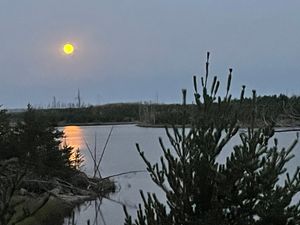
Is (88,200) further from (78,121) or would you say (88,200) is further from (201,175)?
(78,121)

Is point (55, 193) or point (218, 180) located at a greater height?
point (218, 180)

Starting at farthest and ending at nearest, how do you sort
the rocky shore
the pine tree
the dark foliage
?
the dark foliage → the rocky shore → the pine tree

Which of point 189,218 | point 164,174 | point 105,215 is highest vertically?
point 164,174

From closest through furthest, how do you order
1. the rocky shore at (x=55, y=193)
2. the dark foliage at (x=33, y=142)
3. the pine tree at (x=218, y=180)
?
the pine tree at (x=218, y=180) → the rocky shore at (x=55, y=193) → the dark foliage at (x=33, y=142)

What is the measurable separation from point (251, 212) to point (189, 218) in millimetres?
495

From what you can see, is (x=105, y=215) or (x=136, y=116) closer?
(x=105, y=215)

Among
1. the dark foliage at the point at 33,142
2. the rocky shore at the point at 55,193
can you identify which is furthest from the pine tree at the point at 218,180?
the dark foliage at the point at 33,142

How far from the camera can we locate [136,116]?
298 ft

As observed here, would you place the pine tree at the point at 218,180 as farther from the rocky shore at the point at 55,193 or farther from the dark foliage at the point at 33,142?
the dark foliage at the point at 33,142

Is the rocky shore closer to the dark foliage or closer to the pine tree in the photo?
the dark foliage

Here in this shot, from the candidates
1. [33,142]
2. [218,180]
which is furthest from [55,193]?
[218,180]

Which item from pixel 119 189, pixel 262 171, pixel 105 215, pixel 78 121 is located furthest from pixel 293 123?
pixel 262 171

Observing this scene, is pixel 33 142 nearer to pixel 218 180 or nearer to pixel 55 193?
pixel 55 193

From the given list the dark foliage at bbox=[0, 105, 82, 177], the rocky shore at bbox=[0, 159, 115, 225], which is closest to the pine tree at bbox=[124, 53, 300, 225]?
the rocky shore at bbox=[0, 159, 115, 225]
